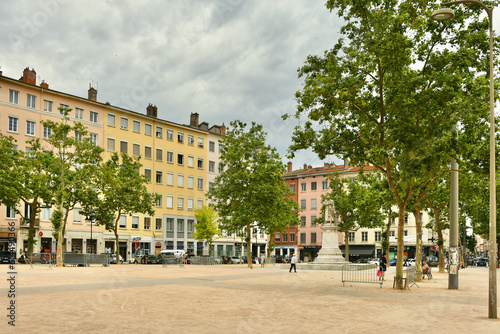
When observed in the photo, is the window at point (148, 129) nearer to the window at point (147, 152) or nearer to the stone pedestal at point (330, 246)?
the window at point (147, 152)

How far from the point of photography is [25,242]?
195 feet

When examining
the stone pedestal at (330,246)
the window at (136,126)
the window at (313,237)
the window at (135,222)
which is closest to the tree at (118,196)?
the window at (135,222)

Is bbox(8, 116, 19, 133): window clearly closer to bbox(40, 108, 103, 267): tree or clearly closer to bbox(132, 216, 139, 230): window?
bbox(40, 108, 103, 267): tree

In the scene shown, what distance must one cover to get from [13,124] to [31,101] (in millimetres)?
3788

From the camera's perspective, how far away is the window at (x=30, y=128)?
200 feet

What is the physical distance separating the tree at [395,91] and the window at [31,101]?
47607 mm

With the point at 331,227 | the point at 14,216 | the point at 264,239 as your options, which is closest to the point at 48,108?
the point at 14,216

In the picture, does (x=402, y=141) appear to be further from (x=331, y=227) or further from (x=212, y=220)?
(x=212, y=220)

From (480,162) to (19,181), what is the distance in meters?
42.1

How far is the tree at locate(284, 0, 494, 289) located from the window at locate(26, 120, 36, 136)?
47.0 metres

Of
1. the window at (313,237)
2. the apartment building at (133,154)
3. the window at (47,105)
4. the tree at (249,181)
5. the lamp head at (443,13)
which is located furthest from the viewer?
the window at (313,237)

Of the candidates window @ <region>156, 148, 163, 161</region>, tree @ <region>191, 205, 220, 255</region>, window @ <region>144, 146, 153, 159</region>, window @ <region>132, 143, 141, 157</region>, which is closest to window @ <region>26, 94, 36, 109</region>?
window @ <region>132, 143, 141, 157</region>

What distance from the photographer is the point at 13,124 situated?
195 ft

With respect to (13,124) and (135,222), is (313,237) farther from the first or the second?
(13,124)
